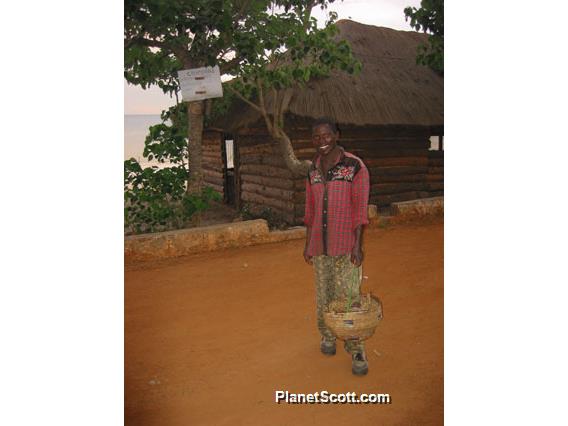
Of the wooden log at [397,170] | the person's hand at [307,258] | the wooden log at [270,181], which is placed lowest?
the person's hand at [307,258]

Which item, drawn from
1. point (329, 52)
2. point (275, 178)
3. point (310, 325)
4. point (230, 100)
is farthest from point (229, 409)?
point (230, 100)

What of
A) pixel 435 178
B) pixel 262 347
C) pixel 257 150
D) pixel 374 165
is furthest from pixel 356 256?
pixel 257 150

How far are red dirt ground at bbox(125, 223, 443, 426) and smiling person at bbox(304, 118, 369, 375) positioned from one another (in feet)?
1.14

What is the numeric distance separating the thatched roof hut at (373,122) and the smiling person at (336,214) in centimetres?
487

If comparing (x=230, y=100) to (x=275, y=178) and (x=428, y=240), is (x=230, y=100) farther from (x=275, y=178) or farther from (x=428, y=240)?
(x=428, y=240)

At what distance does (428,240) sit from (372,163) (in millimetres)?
3262

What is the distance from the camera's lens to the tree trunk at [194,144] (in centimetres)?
763

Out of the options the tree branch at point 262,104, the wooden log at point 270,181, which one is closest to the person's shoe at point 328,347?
the tree branch at point 262,104

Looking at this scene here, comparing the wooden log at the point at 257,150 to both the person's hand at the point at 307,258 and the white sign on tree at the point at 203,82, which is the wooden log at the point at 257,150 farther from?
the person's hand at the point at 307,258

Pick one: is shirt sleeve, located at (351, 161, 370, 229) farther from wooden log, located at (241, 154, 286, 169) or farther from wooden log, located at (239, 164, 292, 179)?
wooden log, located at (241, 154, 286, 169)

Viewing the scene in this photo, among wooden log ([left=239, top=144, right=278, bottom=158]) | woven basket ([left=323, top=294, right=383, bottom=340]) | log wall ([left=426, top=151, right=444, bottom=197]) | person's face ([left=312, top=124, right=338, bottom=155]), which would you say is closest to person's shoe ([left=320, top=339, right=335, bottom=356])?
woven basket ([left=323, top=294, right=383, bottom=340])

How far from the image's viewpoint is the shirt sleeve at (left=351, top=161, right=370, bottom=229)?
3.21 metres

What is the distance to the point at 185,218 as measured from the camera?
24.6 ft

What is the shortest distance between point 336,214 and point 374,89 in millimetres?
5942
